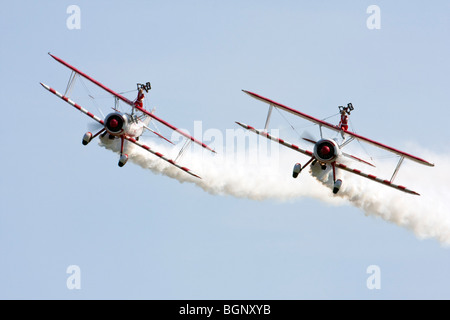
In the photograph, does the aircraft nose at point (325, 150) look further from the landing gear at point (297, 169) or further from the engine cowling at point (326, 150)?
the landing gear at point (297, 169)

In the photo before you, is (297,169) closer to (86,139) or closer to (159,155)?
(159,155)

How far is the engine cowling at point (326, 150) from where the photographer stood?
208ft

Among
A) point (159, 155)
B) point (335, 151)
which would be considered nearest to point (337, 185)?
point (335, 151)

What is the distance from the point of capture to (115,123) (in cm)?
A: 6619

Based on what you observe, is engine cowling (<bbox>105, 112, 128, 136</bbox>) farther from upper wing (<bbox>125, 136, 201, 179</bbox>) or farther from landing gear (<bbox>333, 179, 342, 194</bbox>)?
landing gear (<bbox>333, 179, 342, 194</bbox>)

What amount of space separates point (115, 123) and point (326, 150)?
11.2m

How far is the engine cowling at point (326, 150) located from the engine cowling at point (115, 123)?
408 inches

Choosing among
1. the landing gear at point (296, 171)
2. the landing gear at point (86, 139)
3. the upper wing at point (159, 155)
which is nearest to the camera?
the landing gear at point (296, 171)

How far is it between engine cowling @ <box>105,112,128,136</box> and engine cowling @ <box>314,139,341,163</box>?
10362 millimetres

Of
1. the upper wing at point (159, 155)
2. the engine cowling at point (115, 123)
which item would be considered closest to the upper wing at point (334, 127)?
the upper wing at point (159, 155)

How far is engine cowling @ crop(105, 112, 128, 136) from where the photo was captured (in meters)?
66.2

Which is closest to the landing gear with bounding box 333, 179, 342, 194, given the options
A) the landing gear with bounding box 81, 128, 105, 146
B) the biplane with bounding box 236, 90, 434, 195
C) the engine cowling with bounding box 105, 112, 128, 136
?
the biplane with bounding box 236, 90, 434, 195
